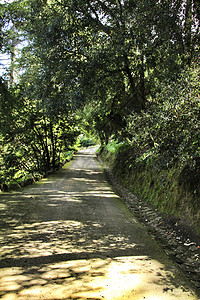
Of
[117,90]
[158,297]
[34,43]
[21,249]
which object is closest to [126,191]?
[117,90]

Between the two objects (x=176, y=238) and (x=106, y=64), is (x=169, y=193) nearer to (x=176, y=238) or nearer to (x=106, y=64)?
(x=176, y=238)

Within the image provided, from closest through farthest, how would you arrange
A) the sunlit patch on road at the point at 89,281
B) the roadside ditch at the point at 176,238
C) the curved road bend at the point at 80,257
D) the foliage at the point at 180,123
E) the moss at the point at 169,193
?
the sunlit patch on road at the point at 89,281 → the curved road bend at the point at 80,257 → the roadside ditch at the point at 176,238 → the foliage at the point at 180,123 → the moss at the point at 169,193

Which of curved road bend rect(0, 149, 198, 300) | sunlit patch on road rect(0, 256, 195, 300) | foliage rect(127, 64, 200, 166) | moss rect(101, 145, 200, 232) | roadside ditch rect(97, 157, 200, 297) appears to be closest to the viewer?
sunlit patch on road rect(0, 256, 195, 300)

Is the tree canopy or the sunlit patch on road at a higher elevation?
the tree canopy

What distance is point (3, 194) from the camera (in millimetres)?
9219

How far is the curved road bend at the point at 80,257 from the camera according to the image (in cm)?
307

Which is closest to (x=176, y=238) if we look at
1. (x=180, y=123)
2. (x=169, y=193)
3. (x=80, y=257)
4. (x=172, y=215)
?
(x=172, y=215)

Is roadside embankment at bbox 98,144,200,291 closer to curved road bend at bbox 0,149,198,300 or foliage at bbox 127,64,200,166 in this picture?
curved road bend at bbox 0,149,198,300

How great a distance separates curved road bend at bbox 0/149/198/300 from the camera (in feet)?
10.1

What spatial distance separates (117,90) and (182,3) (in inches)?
265

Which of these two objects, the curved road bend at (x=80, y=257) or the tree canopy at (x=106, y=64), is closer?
the curved road bend at (x=80, y=257)

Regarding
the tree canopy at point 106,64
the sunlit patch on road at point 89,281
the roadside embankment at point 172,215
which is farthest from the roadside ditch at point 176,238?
the tree canopy at point 106,64

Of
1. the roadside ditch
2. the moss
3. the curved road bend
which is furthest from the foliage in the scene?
the curved road bend

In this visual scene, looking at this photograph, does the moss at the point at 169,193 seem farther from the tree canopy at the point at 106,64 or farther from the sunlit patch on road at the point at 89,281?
the sunlit patch on road at the point at 89,281
